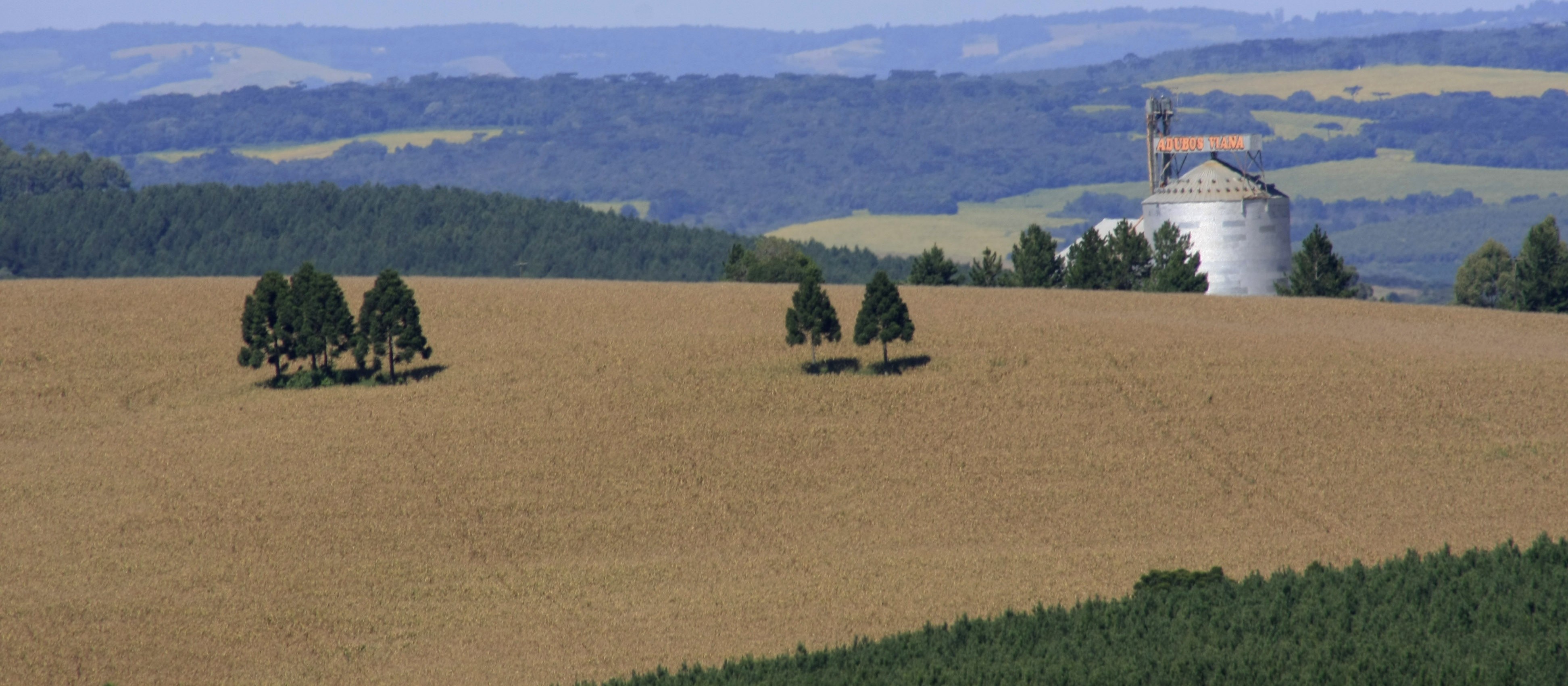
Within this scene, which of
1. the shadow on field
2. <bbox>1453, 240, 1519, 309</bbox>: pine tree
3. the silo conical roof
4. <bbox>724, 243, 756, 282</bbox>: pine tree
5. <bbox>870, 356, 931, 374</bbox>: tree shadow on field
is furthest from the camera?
<bbox>1453, 240, 1519, 309</bbox>: pine tree

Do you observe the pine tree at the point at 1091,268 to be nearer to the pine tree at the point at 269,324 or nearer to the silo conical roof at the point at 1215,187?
the silo conical roof at the point at 1215,187

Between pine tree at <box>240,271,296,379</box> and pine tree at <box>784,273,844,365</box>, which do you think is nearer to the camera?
pine tree at <box>784,273,844,365</box>

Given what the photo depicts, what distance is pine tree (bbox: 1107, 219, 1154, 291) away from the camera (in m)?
98.1

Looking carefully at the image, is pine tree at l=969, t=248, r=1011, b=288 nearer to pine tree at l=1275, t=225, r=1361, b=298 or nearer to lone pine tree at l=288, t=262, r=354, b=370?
pine tree at l=1275, t=225, r=1361, b=298

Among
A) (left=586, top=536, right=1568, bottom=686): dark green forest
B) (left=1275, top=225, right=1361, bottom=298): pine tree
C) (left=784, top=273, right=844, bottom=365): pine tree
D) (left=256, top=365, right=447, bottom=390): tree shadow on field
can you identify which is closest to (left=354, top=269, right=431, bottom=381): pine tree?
(left=256, top=365, right=447, bottom=390): tree shadow on field

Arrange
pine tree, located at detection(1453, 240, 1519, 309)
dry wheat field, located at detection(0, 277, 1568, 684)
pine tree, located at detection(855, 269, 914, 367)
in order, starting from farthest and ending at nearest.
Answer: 1. pine tree, located at detection(1453, 240, 1519, 309)
2. pine tree, located at detection(855, 269, 914, 367)
3. dry wheat field, located at detection(0, 277, 1568, 684)

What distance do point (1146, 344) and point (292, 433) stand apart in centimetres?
3537

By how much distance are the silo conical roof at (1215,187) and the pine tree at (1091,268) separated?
172 inches

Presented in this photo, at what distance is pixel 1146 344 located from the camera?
71.2 m

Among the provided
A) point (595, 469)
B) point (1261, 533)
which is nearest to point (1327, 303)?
point (1261, 533)

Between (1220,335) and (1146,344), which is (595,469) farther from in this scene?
(1220,335)

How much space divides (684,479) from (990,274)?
171 feet

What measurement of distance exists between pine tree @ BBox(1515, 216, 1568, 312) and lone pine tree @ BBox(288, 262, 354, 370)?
64.5 metres

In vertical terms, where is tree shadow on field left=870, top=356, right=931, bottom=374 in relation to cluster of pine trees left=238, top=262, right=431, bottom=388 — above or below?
below
